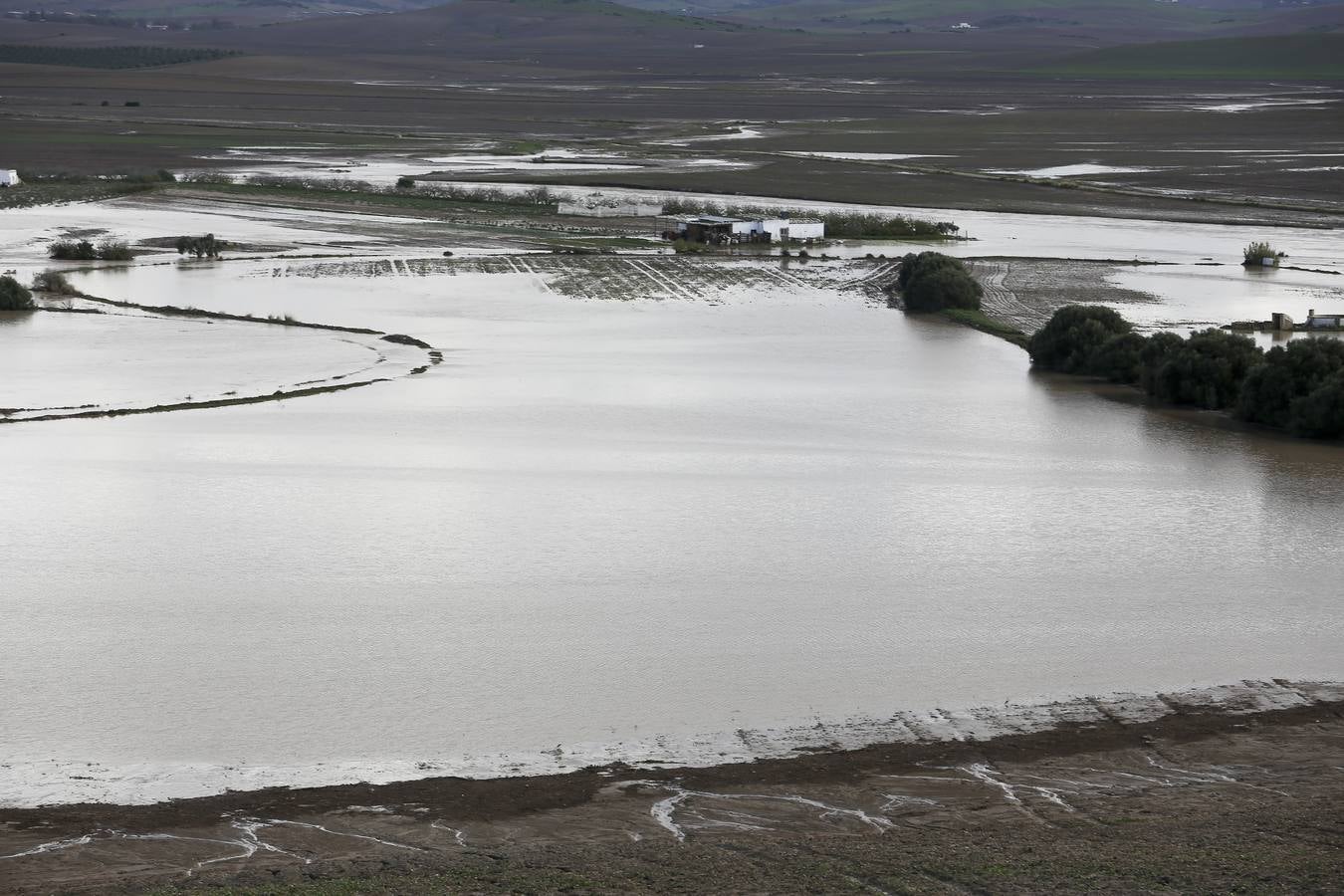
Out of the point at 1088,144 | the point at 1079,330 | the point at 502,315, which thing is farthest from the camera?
the point at 1088,144

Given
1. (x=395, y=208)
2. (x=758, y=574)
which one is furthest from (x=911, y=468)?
(x=395, y=208)

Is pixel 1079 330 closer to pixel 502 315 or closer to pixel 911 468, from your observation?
pixel 911 468

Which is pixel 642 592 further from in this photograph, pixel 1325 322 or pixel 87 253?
pixel 87 253

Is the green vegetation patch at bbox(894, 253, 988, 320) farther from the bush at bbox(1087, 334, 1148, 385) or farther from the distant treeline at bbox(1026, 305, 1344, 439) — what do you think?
the bush at bbox(1087, 334, 1148, 385)

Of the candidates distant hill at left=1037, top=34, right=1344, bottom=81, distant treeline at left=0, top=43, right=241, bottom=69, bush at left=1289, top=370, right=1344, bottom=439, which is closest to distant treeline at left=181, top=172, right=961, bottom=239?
bush at left=1289, top=370, right=1344, bottom=439

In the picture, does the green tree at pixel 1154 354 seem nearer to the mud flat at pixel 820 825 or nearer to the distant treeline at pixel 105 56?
the mud flat at pixel 820 825

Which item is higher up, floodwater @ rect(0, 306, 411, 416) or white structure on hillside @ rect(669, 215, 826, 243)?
white structure on hillside @ rect(669, 215, 826, 243)
